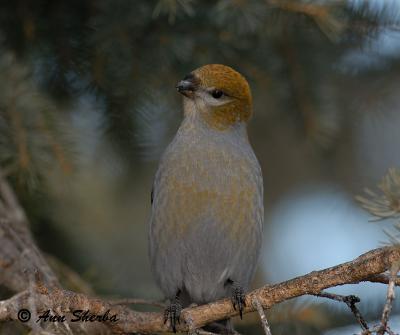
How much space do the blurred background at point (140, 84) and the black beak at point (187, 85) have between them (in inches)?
3.4

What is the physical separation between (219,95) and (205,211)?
2.28 feet

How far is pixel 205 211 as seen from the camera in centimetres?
308

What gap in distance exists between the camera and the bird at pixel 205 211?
3100 millimetres

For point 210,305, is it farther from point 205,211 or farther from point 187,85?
point 187,85

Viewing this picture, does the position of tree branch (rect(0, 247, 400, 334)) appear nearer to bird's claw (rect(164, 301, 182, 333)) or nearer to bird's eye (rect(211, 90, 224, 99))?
bird's claw (rect(164, 301, 182, 333))

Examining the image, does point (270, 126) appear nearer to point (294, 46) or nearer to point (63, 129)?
point (294, 46)

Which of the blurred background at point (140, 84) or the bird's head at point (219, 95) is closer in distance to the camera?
the blurred background at point (140, 84)

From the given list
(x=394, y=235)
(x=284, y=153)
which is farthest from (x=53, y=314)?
(x=284, y=153)

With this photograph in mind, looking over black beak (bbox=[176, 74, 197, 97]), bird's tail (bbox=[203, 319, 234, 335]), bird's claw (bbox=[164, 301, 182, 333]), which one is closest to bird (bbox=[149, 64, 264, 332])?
black beak (bbox=[176, 74, 197, 97])

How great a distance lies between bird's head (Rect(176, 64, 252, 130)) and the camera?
3264mm

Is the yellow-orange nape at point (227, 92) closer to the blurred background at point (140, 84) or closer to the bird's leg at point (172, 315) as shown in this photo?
the blurred background at point (140, 84)

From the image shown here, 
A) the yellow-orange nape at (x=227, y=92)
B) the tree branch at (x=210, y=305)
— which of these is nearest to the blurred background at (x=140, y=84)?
the yellow-orange nape at (x=227, y=92)

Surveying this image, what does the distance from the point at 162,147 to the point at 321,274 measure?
1.87 m

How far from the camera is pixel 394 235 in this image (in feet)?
5.81
